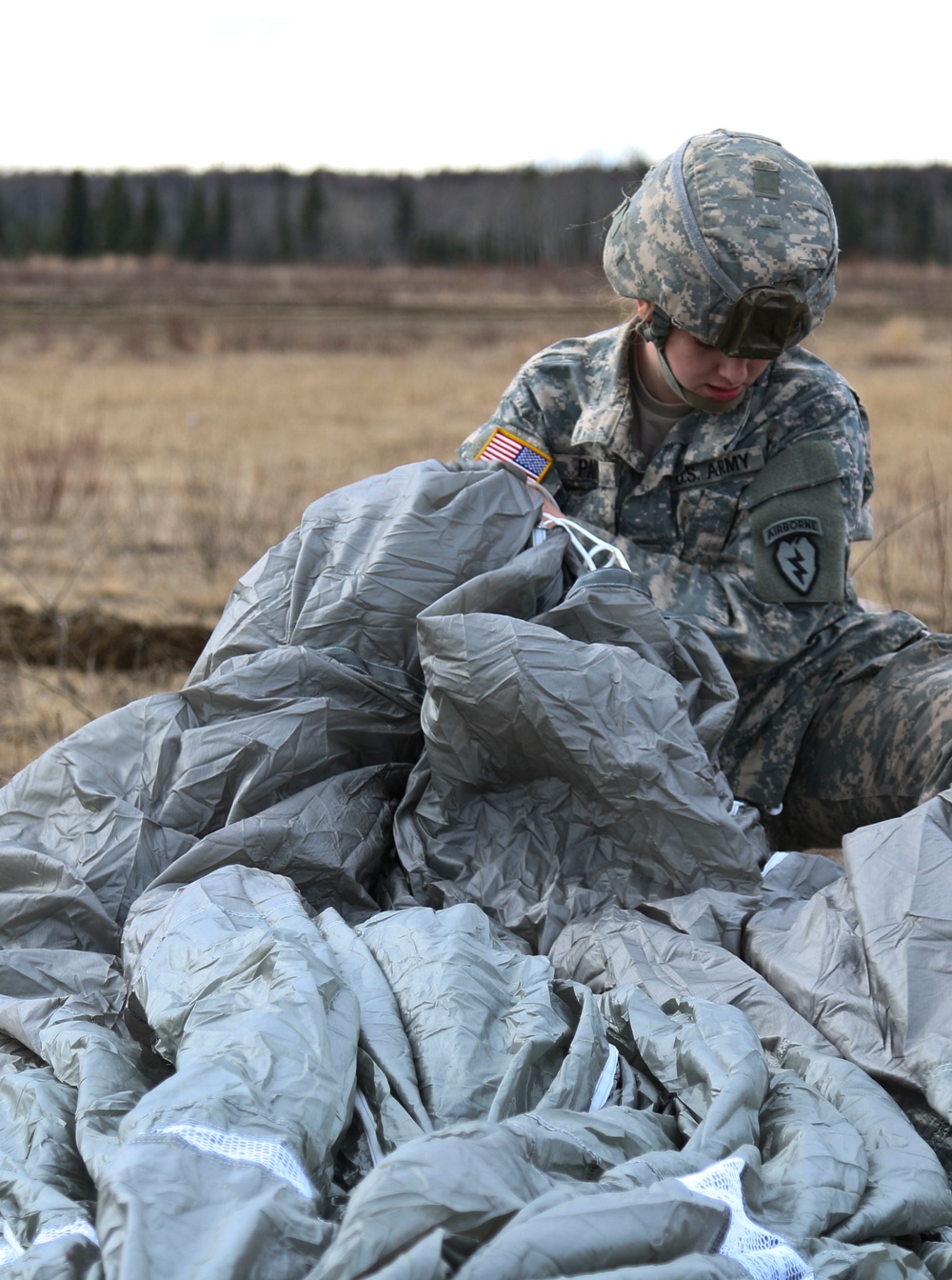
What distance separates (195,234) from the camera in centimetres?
4947

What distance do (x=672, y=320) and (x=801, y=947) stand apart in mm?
1310

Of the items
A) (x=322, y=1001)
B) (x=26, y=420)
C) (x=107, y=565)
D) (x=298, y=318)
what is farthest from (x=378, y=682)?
(x=298, y=318)

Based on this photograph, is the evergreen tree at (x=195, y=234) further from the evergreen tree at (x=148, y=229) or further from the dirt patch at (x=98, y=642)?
the dirt patch at (x=98, y=642)

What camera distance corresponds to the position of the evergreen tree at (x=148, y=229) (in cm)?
4722

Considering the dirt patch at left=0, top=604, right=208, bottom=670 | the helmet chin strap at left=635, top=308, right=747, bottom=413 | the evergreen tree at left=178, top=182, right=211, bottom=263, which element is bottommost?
the dirt patch at left=0, top=604, right=208, bottom=670

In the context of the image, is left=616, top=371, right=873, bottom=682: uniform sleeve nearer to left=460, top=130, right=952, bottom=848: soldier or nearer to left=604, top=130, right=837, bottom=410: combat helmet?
left=460, top=130, right=952, bottom=848: soldier

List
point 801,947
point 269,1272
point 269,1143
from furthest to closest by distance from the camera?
1. point 801,947
2. point 269,1143
3. point 269,1272

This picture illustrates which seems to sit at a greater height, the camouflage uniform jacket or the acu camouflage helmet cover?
the acu camouflage helmet cover

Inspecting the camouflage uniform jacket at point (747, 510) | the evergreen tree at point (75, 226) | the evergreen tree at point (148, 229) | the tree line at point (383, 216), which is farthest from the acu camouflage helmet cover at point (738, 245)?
the evergreen tree at point (75, 226)

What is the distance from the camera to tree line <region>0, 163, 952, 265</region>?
48.6 metres

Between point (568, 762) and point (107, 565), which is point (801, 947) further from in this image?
point (107, 565)

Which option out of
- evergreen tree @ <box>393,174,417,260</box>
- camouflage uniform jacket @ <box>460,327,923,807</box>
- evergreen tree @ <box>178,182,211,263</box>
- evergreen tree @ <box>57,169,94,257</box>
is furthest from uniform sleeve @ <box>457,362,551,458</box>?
evergreen tree @ <box>393,174,417,260</box>

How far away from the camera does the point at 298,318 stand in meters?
24.8

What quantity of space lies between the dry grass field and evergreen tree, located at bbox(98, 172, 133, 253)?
19.4m
